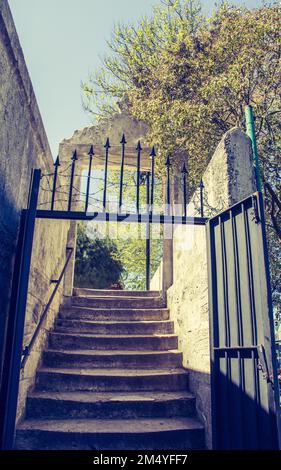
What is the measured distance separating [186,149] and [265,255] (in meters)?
4.27

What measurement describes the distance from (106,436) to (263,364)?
161 cm

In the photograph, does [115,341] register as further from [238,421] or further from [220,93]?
[220,93]

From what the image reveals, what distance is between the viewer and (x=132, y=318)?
216 inches

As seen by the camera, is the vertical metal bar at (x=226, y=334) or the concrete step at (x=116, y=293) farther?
the concrete step at (x=116, y=293)

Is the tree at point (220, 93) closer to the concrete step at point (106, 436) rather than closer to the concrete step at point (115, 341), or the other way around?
the concrete step at point (115, 341)

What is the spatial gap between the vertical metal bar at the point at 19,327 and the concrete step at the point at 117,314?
2.83 m

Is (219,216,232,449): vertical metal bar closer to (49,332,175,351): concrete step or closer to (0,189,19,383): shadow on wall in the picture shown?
(0,189,19,383): shadow on wall

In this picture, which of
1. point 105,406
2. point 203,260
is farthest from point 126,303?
point 203,260

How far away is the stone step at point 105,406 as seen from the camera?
3.47m

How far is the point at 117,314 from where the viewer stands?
5539 millimetres

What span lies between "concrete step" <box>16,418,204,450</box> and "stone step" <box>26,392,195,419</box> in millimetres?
199

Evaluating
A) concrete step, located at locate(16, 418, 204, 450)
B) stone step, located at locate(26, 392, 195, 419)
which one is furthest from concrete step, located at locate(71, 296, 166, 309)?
concrete step, located at locate(16, 418, 204, 450)

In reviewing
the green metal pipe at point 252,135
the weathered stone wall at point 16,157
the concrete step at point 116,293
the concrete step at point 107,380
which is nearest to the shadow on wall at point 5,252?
the weathered stone wall at point 16,157
